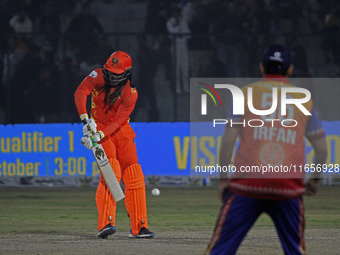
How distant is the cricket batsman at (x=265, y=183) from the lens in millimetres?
5805

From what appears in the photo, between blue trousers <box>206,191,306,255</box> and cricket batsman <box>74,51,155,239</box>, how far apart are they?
4.83 meters

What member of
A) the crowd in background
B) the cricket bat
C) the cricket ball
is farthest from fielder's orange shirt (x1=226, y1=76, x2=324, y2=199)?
the crowd in background

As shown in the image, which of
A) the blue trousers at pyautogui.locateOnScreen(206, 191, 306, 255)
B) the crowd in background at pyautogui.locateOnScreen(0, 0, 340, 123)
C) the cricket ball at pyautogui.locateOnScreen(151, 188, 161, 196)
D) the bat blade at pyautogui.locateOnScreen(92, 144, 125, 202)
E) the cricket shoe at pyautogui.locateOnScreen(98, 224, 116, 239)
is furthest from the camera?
the crowd in background at pyautogui.locateOnScreen(0, 0, 340, 123)

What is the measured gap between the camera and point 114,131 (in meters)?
10.6

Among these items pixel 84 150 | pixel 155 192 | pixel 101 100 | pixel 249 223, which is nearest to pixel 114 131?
pixel 101 100

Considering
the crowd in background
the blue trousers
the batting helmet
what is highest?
the crowd in background

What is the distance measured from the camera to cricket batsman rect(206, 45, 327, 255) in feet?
19.0

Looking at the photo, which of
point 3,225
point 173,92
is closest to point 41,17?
point 173,92

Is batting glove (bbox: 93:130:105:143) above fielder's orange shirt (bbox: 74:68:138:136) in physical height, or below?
below

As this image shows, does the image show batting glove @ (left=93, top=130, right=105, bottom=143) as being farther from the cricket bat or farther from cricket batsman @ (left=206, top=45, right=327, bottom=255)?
cricket batsman @ (left=206, top=45, right=327, bottom=255)

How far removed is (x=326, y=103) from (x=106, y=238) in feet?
31.4

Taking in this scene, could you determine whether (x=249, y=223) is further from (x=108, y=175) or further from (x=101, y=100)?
(x=101, y=100)

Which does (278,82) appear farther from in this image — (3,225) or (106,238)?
(3,225)

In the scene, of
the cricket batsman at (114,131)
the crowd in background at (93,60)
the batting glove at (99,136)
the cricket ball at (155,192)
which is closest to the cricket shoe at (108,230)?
the cricket batsman at (114,131)
